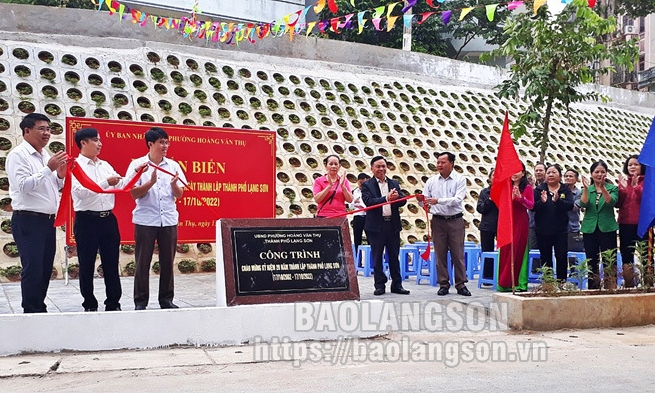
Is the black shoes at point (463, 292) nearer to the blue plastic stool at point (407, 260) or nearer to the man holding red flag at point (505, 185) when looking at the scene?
the man holding red flag at point (505, 185)

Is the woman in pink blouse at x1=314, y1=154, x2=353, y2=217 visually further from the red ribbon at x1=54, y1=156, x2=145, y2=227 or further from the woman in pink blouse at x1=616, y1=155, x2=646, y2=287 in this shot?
the woman in pink blouse at x1=616, y1=155, x2=646, y2=287

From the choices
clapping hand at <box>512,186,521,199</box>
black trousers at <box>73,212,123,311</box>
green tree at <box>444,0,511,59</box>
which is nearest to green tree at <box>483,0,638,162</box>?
clapping hand at <box>512,186,521,199</box>

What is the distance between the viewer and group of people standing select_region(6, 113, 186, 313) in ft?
16.5

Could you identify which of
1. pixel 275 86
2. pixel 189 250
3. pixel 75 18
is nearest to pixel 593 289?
pixel 189 250

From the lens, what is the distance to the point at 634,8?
24.8 metres

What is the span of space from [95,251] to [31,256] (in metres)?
0.57

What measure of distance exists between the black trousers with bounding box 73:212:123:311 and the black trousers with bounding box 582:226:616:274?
15.5ft

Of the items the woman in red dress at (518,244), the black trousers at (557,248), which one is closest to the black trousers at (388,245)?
the woman in red dress at (518,244)

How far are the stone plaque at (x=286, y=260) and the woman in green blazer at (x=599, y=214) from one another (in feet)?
9.49

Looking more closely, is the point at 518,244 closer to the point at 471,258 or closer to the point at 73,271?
the point at 471,258

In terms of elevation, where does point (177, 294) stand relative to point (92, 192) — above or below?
below

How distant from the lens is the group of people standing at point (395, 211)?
716 centimetres

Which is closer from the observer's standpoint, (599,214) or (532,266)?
(599,214)

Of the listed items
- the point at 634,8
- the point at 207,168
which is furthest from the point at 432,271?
the point at 634,8
